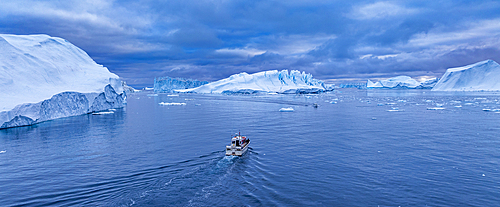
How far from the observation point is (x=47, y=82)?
102 feet

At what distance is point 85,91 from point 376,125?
34059 millimetres

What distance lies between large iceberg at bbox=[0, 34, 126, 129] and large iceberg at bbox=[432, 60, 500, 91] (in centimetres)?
13402

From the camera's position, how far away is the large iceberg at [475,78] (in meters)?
111

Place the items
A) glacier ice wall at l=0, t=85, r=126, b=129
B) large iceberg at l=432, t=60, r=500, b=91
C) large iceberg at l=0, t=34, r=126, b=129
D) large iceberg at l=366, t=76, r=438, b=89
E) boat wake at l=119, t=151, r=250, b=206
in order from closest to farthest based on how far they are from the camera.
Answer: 1. boat wake at l=119, t=151, r=250, b=206
2. glacier ice wall at l=0, t=85, r=126, b=129
3. large iceberg at l=0, t=34, r=126, b=129
4. large iceberg at l=432, t=60, r=500, b=91
5. large iceberg at l=366, t=76, r=438, b=89

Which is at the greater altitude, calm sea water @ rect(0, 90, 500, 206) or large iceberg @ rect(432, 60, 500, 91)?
large iceberg @ rect(432, 60, 500, 91)

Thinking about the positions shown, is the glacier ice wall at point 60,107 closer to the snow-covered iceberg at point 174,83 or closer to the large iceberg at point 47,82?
the large iceberg at point 47,82

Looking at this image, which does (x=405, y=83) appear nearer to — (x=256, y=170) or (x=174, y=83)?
(x=174, y=83)

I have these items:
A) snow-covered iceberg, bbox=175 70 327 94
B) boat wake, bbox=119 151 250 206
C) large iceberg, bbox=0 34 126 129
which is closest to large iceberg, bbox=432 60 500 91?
snow-covered iceberg, bbox=175 70 327 94

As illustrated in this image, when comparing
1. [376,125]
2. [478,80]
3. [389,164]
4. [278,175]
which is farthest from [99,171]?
Answer: [478,80]

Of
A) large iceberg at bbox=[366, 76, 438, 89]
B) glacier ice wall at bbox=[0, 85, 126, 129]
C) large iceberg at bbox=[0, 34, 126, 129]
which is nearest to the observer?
glacier ice wall at bbox=[0, 85, 126, 129]

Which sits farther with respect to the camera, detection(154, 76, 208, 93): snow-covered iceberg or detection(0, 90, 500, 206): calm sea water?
detection(154, 76, 208, 93): snow-covered iceberg

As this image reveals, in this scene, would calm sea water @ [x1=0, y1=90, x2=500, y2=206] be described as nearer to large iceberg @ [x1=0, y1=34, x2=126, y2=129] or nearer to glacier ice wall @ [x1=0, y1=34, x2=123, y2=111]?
large iceberg @ [x1=0, y1=34, x2=126, y2=129]

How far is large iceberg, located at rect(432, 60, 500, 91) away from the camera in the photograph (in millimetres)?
111312

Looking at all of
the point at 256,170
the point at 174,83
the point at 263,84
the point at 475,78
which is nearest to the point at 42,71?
the point at 256,170
